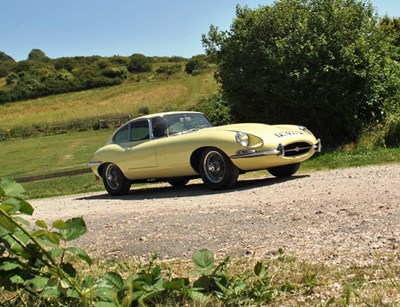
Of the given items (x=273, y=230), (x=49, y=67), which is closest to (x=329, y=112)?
(x=273, y=230)

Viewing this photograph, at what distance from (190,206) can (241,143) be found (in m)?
1.74

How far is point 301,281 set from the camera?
2703 mm

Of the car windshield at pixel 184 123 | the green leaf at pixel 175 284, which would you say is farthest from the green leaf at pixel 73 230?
the car windshield at pixel 184 123

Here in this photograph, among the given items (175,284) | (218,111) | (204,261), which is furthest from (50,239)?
(218,111)

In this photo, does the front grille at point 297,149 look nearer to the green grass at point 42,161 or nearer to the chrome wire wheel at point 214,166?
the chrome wire wheel at point 214,166

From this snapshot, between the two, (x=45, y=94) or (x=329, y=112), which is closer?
(x=329, y=112)

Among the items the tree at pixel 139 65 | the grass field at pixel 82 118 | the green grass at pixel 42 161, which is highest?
the tree at pixel 139 65

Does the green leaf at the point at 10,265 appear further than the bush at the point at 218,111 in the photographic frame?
No

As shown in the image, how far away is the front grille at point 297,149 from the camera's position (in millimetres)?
8086

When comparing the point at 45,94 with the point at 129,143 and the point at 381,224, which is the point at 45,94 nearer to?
the point at 129,143

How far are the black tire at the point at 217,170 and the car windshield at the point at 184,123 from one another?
111 cm

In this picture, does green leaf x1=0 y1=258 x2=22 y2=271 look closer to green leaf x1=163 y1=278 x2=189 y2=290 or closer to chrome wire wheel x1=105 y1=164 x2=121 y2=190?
green leaf x1=163 y1=278 x2=189 y2=290

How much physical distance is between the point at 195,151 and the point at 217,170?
52 cm

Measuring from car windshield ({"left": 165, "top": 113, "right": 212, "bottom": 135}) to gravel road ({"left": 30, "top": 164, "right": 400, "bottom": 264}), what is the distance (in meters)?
2.26
